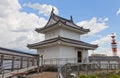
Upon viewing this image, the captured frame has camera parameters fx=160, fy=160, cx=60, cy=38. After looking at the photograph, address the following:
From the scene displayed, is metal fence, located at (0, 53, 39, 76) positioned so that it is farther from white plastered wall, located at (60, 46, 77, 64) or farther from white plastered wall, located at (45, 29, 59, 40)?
white plastered wall, located at (45, 29, 59, 40)

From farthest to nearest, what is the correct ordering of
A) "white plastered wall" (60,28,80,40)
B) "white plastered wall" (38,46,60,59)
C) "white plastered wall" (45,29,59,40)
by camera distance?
"white plastered wall" (45,29,59,40)
"white plastered wall" (60,28,80,40)
"white plastered wall" (38,46,60,59)

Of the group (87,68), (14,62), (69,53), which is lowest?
(87,68)

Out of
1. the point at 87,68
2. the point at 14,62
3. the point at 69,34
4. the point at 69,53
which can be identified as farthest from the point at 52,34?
the point at 87,68

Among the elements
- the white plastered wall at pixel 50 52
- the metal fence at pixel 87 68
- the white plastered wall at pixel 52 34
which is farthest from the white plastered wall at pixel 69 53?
the metal fence at pixel 87 68

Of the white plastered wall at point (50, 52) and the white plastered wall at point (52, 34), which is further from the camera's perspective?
the white plastered wall at point (52, 34)

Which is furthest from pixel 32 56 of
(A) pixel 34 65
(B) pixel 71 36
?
(B) pixel 71 36

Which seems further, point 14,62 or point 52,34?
point 52,34

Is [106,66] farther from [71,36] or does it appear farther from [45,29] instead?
[45,29]

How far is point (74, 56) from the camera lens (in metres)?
21.3

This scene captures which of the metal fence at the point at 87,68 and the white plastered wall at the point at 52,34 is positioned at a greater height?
the white plastered wall at the point at 52,34

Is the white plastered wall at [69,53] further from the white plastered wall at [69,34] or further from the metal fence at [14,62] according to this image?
the metal fence at [14,62]

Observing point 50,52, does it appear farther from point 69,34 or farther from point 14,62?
point 14,62

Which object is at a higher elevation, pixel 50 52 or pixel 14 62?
pixel 50 52

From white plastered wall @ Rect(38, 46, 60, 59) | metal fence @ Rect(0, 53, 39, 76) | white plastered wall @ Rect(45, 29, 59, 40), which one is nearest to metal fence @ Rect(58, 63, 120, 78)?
white plastered wall @ Rect(38, 46, 60, 59)
